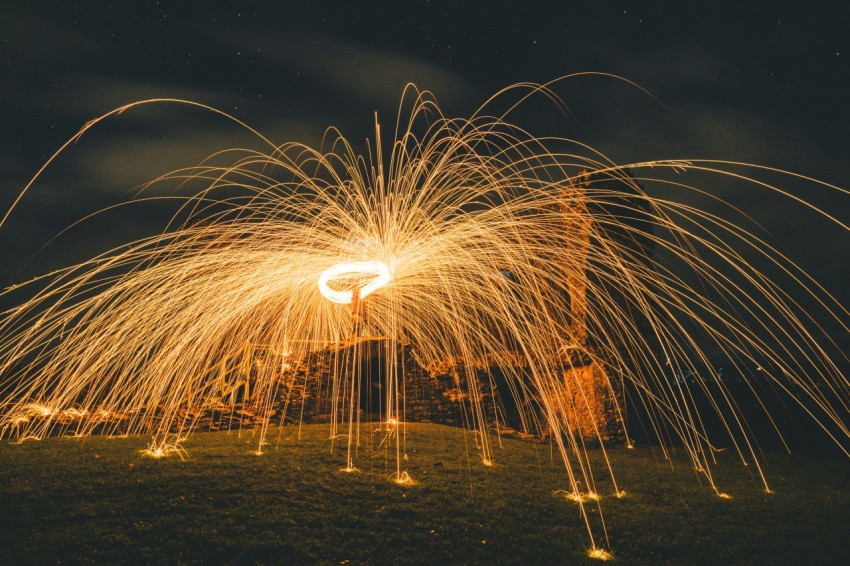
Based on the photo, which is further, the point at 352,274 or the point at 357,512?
the point at 352,274

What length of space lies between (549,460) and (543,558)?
4.18 metres

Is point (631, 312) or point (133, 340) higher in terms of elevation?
point (631, 312)

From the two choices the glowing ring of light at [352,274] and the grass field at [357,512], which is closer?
the grass field at [357,512]

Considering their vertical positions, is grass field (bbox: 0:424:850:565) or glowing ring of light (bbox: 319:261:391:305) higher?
glowing ring of light (bbox: 319:261:391:305)

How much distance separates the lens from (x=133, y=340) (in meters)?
8.90

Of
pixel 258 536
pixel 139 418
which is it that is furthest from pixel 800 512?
pixel 139 418

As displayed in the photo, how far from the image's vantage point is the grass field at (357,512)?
202 inches

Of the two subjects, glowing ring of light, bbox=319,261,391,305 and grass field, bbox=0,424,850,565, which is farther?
glowing ring of light, bbox=319,261,391,305

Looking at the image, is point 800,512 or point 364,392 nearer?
point 800,512

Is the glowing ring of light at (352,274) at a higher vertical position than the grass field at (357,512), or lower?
higher

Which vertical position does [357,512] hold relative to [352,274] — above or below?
below

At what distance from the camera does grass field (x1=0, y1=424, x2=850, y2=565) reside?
514 cm

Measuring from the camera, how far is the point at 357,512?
240 inches

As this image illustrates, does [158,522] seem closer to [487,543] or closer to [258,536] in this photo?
[258,536]
